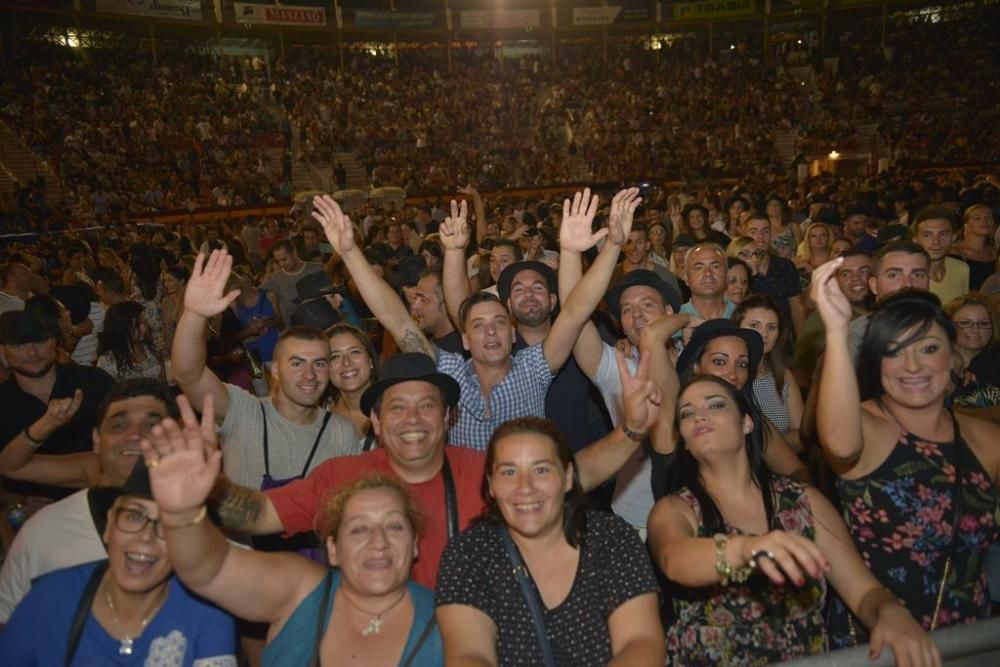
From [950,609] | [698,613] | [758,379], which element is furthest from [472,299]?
[950,609]

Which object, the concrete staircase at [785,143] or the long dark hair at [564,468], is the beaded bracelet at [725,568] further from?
the concrete staircase at [785,143]

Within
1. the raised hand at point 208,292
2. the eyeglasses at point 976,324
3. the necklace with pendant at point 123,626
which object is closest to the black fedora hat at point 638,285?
the eyeglasses at point 976,324

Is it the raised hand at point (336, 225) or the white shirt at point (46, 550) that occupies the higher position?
the raised hand at point (336, 225)

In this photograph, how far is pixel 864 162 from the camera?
24.8 metres

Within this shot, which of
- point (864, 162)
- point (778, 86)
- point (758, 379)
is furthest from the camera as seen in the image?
point (778, 86)

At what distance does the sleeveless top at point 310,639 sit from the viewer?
2221 millimetres

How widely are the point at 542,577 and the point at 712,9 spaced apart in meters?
31.8

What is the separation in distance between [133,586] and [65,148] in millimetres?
21008

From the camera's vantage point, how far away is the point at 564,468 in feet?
7.80

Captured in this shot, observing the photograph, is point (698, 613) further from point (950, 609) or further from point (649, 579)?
point (950, 609)

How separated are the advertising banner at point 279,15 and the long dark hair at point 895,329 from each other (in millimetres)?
27144

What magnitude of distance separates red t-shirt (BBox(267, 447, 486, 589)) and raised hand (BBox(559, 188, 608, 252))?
140cm

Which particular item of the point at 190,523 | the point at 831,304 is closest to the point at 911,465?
the point at 831,304

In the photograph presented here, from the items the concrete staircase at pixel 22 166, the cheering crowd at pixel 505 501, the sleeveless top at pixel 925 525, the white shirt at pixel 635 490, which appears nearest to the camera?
the cheering crowd at pixel 505 501
